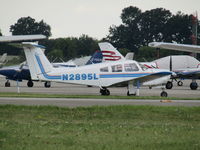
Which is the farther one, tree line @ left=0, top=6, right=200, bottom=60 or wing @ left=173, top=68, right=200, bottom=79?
tree line @ left=0, top=6, right=200, bottom=60

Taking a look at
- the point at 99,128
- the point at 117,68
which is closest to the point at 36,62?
the point at 117,68

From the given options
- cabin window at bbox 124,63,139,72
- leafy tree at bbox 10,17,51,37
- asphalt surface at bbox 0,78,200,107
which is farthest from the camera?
leafy tree at bbox 10,17,51,37

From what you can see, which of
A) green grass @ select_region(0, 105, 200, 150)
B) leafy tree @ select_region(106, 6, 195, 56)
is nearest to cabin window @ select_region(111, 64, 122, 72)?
green grass @ select_region(0, 105, 200, 150)

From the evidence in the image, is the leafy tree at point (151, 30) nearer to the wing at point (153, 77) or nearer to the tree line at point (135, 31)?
the tree line at point (135, 31)

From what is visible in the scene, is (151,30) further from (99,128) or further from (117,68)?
(99,128)

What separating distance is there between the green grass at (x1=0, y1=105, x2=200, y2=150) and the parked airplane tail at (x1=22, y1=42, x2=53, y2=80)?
1070 cm

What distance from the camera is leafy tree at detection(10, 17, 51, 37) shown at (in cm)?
14216

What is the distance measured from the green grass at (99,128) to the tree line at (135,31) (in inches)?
4106

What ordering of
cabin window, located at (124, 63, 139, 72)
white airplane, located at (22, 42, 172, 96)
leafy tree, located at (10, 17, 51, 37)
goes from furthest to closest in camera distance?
leafy tree, located at (10, 17, 51, 37) → cabin window, located at (124, 63, 139, 72) → white airplane, located at (22, 42, 172, 96)

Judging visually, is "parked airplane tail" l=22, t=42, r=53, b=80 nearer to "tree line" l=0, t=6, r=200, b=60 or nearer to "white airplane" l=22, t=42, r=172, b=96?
"white airplane" l=22, t=42, r=172, b=96

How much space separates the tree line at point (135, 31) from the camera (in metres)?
128

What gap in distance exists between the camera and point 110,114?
1623cm

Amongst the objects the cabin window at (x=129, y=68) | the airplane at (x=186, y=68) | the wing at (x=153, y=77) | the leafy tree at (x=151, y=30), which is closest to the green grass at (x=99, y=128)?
the wing at (x=153, y=77)

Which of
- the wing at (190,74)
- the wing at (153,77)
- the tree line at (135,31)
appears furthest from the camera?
the tree line at (135,31)
